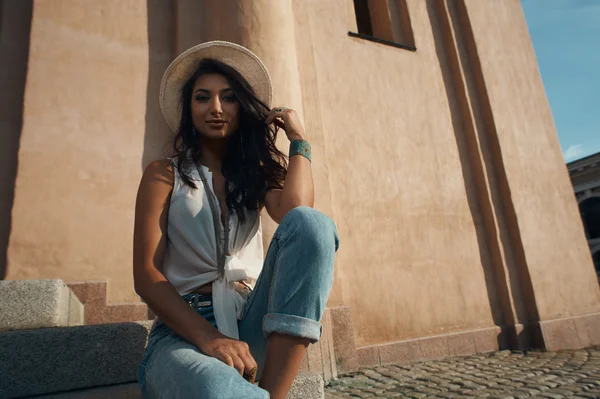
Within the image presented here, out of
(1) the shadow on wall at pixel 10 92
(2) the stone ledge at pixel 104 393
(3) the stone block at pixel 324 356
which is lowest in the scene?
(3) the stone block at pixel 324 356

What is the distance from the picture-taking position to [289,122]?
5.78 ft

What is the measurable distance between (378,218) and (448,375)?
1880 mm

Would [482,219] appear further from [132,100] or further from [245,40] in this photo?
[132,100]

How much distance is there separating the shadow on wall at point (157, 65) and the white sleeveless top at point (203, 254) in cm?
255

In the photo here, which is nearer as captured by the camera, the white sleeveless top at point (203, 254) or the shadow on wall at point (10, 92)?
the white sleeveless top at point (203, 254)

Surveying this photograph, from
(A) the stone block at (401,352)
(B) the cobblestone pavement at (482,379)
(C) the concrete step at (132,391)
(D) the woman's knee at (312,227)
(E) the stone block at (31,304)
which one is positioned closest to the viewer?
(D) the woman's knee at (312,227)

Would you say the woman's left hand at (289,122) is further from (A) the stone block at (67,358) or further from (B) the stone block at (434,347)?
(B) the stone block at (434,347)

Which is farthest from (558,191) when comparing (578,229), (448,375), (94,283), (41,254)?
(41,254)

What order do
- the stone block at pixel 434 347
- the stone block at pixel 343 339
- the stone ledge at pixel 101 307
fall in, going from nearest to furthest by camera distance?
the stone ledge at pixel 101 307 → the stone block at pixel 343 339 → the stone block at pixel 434 347

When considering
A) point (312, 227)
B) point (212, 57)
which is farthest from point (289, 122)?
point (312, 227)

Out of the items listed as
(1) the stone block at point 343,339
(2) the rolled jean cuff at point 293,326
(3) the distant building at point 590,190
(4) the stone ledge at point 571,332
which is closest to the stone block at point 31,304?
(2) the rolled jean cuff at point 293,326

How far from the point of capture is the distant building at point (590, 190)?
2008cm

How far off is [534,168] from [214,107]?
564 cm

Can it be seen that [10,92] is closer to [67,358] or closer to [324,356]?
[67,358]
